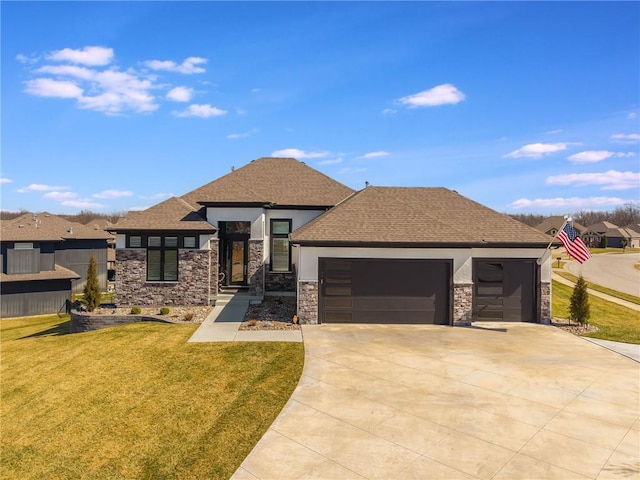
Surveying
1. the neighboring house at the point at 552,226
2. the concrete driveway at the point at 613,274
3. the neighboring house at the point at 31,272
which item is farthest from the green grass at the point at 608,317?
the neighboring house at the point at 552,226

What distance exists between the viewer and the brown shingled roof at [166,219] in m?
17.9

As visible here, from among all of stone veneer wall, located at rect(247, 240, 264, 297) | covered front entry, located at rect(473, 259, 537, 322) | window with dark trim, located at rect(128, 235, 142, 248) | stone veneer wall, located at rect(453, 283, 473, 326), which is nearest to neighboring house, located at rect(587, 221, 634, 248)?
covered front entry, located at rect(473, 259, 537, 322)

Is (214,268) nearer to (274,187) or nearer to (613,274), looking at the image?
(274,187)

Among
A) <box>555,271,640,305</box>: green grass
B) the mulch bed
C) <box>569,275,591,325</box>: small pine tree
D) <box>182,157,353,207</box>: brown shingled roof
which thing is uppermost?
<box>182,157,353,207</box>: brown shingled roof

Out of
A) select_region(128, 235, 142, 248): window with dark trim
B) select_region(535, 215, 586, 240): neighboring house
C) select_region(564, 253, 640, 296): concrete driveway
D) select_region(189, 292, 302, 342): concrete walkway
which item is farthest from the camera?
select_region(535, 215, 586, 240): neighboring house

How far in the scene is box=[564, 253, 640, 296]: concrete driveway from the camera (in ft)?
105

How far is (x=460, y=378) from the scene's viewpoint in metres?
9.73

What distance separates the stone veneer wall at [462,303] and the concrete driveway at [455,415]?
2.65 meters

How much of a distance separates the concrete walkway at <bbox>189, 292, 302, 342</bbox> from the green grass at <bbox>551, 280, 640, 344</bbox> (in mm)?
10933

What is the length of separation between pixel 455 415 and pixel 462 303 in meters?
8.01

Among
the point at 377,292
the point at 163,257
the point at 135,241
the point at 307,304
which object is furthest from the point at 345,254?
the point at 135,241

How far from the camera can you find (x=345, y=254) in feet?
49.8

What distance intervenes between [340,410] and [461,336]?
721 centimetres

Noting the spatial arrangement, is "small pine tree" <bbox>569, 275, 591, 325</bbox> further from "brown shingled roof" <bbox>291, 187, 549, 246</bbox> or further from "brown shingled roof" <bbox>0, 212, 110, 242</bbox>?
"brown shingled roof" <bbox>0, 212, 110, 242</bbox>
